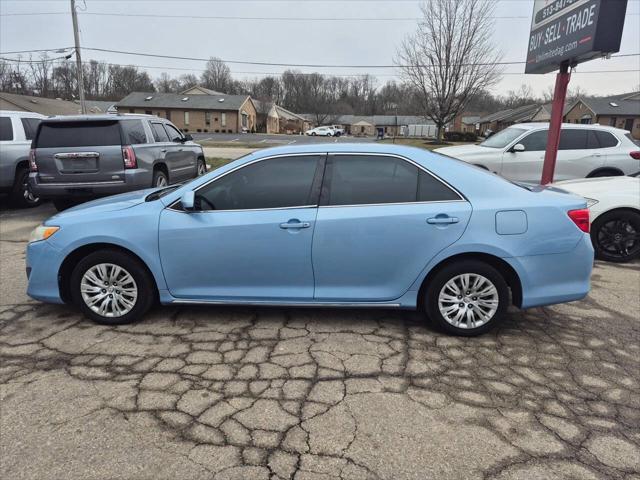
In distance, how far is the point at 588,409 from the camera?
279 centimetres

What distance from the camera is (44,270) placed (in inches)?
151

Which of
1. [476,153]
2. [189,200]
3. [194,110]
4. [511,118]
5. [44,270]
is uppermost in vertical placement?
[511,118]

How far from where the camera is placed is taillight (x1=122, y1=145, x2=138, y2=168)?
24.2 feet

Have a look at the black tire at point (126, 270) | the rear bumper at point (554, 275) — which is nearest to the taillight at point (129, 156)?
the black tire at point (126, 270)

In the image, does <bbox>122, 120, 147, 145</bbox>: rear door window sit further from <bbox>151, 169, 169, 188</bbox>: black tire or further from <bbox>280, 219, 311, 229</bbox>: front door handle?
<bbox>280, 219, 311, 229</bbox>: front door handle

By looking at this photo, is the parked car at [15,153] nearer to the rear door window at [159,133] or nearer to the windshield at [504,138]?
the rear door window at [159,133]

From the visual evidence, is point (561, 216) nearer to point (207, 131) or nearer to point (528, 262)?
point (528, 262)

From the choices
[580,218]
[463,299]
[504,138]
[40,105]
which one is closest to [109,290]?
[463,299]

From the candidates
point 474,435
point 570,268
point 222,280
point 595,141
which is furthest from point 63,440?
point 595,141

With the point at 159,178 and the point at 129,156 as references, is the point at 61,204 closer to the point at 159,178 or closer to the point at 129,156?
the point at 159,178

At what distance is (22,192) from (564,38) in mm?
10822

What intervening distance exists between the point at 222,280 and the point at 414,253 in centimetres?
161

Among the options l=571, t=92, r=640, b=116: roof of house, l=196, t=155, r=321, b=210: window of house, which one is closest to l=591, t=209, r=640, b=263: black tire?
l=196, t=155, r=321, b=210: window of house

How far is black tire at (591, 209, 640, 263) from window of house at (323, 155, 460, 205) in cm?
367
